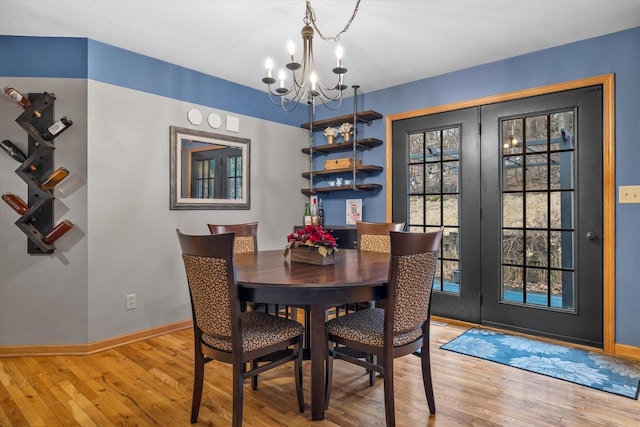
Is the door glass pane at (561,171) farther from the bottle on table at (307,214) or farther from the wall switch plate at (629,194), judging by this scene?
the bottle on table at (307,214)

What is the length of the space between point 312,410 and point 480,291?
2.22 metres

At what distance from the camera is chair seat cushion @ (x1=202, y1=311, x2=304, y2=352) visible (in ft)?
5.92

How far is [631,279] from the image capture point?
2789 millimetres

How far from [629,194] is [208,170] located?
3.56 metres

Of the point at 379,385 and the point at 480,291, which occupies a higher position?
the point at 480,291

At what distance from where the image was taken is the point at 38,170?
2.86 metres

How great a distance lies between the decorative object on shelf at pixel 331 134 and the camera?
173 inches

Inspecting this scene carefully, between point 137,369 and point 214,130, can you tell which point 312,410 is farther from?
point 214,130

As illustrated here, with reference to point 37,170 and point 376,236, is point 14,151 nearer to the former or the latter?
point 37,170

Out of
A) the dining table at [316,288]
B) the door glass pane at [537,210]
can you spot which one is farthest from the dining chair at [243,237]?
the door glass pane at [537,210]

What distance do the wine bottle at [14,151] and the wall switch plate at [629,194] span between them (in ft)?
14.6

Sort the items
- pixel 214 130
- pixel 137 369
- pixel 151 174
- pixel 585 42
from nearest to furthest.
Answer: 1. pixel 137 369
2. pixel 585 42
3. pixel 151 174
4. pixel 214 130

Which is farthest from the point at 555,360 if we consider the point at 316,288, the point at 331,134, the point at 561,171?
the point at 331,134

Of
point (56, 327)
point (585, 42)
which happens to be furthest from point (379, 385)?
point (585, 42)
